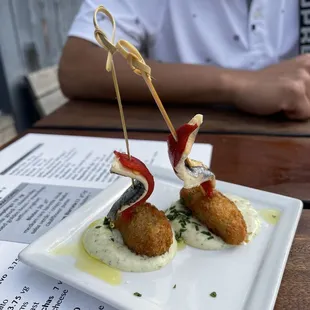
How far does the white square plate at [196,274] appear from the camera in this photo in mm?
415

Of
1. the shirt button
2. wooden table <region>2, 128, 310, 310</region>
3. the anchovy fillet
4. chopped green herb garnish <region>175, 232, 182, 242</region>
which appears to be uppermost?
the shirt button

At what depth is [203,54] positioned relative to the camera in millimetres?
1316

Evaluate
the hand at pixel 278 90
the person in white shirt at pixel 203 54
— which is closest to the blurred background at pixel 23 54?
the person in white shirt at pixel 203 54

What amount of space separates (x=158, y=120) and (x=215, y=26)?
1.48 feet

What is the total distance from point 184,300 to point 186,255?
0.08 meters

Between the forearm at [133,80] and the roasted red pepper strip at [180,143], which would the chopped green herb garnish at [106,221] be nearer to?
the roasted red pepper strip at [180,143]

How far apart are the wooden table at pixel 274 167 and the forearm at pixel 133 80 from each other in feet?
0.57

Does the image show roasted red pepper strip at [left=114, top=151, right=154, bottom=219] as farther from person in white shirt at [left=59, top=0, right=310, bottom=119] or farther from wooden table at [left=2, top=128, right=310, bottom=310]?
person in white shirt at [left=59, top=0, right=310, bottom=119]

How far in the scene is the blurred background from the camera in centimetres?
194

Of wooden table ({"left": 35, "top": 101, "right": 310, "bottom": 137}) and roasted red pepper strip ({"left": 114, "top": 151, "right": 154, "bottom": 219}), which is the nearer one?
roasted red pepper strip ({"left": 114, "top": 151, "right": 154, "bottom": 219})

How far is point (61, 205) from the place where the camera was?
2.12ft

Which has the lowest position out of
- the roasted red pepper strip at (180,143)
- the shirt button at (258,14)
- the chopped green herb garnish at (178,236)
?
the chopped green herb garnish at (178,236)

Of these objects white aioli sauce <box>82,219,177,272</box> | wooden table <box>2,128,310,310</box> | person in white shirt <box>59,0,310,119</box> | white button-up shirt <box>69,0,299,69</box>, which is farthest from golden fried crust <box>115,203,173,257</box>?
white button-up shirt <box>69,0,299,69</box>

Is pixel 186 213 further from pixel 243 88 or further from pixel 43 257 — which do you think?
pixel 243 88
